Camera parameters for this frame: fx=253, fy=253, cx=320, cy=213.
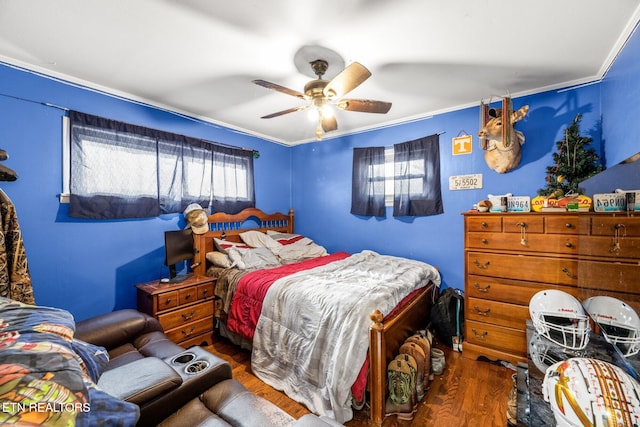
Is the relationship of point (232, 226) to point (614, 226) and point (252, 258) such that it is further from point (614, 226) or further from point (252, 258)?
point (614, 226)

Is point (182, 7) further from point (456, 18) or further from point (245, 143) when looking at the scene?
point (245, 143)

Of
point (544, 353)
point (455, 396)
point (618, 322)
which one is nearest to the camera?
point (618, 322)

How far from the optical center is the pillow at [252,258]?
2.89 metres

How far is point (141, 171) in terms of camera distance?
8.82 ft

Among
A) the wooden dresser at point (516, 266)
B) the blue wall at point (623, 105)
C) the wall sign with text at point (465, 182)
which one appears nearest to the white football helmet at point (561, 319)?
the wooden dresser at point (516, 266)

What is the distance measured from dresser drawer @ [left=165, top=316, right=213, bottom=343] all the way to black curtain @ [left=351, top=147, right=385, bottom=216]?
234 cm

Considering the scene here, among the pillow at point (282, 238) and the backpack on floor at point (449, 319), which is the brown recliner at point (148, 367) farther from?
the backpack on floor at point (449, 319)

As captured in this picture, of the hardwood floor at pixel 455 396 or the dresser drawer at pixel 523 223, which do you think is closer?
the hardwood floor at pixel 455 396

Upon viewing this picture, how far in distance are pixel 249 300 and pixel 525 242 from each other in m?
2.53

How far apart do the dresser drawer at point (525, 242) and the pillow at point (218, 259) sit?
2557 millimetres

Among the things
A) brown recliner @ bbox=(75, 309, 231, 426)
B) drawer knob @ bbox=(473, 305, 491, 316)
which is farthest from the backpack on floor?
brown recliner @ bbox=(75, 309, 231, 426)

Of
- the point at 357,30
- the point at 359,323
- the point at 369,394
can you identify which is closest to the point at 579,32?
the point at 357,30

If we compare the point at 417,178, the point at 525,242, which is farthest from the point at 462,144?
the point at 525,242

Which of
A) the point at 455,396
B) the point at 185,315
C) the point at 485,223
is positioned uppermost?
the point at 485,223
